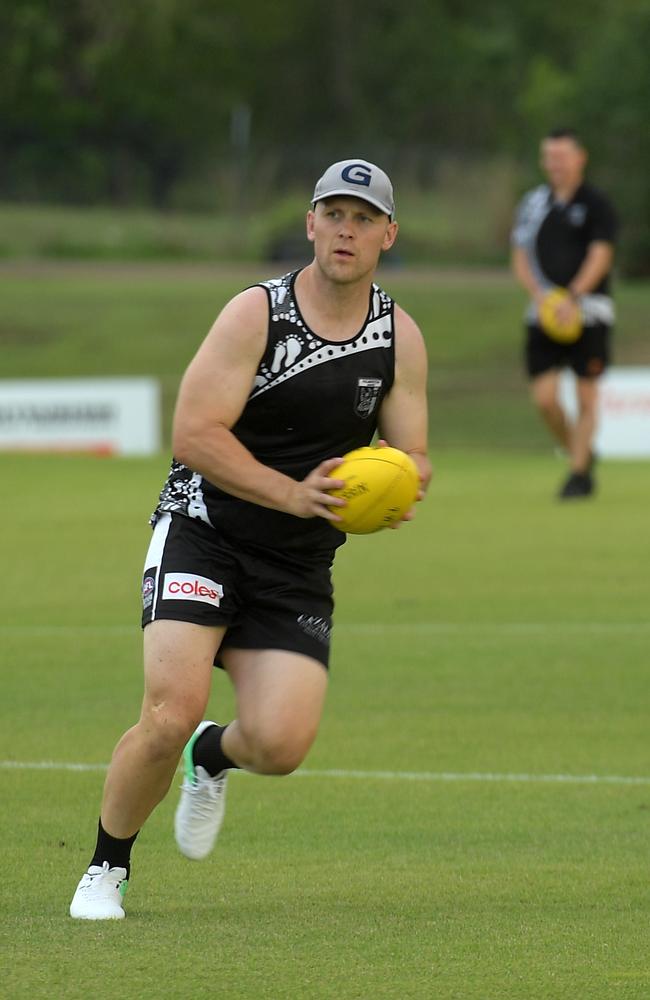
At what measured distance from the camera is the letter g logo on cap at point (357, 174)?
18.9 feet

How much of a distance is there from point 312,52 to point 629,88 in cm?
3492

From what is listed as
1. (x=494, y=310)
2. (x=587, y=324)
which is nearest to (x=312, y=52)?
(x=494, y=310)

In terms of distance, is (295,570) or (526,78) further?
(526,78)

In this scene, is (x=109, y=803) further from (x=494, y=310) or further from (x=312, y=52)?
(x=312, y=52)

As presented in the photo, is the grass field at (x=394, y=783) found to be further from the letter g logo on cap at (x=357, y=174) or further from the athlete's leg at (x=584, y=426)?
the letter g logo on cap at (x=357, y=174)

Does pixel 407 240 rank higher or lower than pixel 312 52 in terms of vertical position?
lower

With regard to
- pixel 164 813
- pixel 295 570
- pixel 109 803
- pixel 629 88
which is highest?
pixel 629 88

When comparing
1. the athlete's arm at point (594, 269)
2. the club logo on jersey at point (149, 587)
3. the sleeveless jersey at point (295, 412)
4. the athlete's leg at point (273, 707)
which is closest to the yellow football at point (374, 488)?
the sleeveless jersey at point (295, 412)

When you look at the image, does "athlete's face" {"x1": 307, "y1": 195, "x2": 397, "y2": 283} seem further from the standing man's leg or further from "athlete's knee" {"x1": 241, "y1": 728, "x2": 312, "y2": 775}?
"athlete's knee" {"x1": 241, "y1": 728, "x2": 312, "y2": 775}

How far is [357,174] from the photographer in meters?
5.79

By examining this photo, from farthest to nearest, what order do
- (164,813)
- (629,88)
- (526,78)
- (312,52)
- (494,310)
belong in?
(312,52), (526,78), (629,88), (494,310), (164,813)

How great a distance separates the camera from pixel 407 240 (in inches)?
2092

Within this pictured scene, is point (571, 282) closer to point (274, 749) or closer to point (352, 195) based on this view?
point (352, 195)

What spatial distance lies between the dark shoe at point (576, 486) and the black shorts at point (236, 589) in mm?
10858
